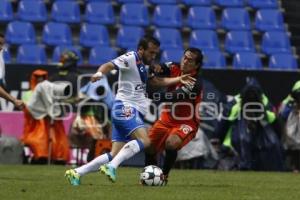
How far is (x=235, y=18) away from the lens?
2205 centimetres

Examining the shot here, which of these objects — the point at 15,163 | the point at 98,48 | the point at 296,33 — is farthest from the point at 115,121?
the point at 296,33

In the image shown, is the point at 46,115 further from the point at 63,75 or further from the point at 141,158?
the point at 141,158

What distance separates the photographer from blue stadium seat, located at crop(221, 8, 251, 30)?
2197 cm

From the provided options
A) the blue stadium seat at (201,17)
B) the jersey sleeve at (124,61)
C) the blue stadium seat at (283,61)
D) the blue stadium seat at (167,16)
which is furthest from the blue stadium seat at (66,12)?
the jersey sleeve at (124,61)

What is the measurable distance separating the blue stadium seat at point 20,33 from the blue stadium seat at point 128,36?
212 cm

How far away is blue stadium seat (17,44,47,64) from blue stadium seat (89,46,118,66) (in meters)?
1.11

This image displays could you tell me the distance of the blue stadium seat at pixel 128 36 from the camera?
68.2 ft

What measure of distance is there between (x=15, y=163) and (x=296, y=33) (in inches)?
367

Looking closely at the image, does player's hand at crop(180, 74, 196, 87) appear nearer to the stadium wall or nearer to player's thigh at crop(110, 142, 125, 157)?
player's thigh at crop(110, 142, 125, 157)

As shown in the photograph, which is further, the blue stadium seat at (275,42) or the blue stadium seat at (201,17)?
the blue stadium seat at (201,17)

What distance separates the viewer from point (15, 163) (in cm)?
1648

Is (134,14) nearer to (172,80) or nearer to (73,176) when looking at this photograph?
(172,80)

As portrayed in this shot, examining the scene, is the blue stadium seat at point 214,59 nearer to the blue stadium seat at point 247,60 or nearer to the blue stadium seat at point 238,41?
the blue stadium seat at point 247,60

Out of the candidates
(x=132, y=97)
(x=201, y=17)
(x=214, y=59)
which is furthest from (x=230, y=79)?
(x=132, y=97)
